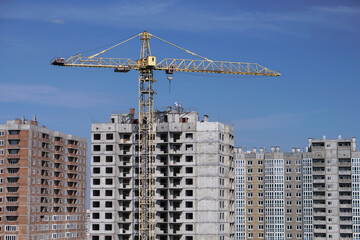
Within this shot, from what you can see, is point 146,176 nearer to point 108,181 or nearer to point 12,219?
point 108,181

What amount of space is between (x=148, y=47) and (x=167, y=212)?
5035cm

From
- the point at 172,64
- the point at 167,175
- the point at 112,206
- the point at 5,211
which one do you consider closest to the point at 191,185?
the point at 167,175

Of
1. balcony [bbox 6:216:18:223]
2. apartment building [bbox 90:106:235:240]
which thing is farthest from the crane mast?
balcony [bbox 6:216:18:223]

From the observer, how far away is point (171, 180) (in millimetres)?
157250

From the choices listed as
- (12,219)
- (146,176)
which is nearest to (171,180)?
(146,176)

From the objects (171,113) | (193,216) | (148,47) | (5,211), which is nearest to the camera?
(193,216)

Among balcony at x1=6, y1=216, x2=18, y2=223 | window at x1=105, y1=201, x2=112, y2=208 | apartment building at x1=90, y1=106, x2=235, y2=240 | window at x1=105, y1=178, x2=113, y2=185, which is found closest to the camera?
apartment building at x1=90, y1=106, x2=235, y2=240

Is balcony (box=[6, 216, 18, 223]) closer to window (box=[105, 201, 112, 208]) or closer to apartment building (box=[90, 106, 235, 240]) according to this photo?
apartment building (box=[90, 106, 235, 240])

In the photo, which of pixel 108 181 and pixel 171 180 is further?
pixel 108 181

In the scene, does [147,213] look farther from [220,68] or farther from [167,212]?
[220,68]

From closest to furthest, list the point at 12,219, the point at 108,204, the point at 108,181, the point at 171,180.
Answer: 1. the point at 171,180
2. the point at 108,204
3. the point at 108,181
4. the point at 12,219

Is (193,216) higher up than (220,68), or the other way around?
(220,68)

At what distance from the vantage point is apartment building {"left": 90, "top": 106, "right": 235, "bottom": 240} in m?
155

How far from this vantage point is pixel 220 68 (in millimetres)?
197375
